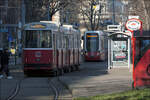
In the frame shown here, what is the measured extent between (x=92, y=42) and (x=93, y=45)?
0.34 meters

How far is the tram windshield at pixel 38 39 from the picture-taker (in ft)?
77.9

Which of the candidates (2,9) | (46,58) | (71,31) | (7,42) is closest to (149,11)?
(71,31)

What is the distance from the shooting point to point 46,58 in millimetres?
23719

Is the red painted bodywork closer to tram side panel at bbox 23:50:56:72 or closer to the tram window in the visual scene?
the tram window

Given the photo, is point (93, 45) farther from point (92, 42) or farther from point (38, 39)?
point (38, 39)

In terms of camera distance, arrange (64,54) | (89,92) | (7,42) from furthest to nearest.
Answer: (7,42) → (64,54) → (89,92)

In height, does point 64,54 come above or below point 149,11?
below

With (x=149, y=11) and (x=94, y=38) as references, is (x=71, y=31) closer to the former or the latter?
(x=149, y=11)

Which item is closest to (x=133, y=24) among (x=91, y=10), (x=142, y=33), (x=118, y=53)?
(x=142, y=33)

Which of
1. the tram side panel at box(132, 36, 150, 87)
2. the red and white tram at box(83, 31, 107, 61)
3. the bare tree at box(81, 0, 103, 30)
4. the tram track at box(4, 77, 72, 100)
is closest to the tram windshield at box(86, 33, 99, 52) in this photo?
the red and white tram at box(83, 31, 107, 61)

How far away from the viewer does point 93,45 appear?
1827 inches

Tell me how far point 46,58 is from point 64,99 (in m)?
10.5

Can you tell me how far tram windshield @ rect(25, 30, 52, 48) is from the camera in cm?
2373

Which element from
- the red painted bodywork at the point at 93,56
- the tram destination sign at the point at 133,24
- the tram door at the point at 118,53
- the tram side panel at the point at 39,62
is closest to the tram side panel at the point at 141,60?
the tram destination sign at the point at 133,24
